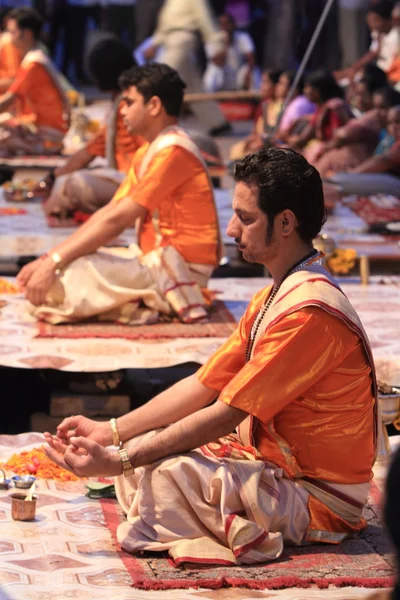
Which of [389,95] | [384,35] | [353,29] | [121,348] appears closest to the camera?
[121,348]

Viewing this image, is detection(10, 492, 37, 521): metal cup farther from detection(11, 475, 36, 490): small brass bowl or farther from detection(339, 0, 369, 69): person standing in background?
detection(339, 0, 369, 69): person standing in background

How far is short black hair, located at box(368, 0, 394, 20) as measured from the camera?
14.2 meters

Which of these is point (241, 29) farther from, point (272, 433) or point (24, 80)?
point (272, 433)

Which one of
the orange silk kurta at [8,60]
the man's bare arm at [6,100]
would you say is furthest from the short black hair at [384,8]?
the man's bare arm at [6,100]

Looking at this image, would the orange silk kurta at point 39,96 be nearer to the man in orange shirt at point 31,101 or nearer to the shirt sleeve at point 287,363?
the man in orange shirt at point 31,101

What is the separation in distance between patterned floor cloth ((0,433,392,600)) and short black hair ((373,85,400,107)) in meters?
6.79

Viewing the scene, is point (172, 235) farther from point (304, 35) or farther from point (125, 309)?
point (304, 35)

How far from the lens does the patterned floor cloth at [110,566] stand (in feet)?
11.3

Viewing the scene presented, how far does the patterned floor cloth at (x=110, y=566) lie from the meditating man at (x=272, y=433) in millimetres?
50

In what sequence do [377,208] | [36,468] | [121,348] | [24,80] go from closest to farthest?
[36,468] < [121,348] < [377,208] < [24,80]

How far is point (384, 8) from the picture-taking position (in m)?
14.3

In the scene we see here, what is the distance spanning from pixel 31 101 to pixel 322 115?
2566mm

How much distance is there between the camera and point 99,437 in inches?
153

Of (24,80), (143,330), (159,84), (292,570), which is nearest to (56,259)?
(143,330)
